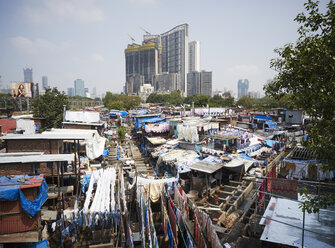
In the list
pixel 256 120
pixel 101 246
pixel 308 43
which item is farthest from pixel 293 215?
pixel 256 120

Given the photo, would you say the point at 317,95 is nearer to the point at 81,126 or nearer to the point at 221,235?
the point at 221,235

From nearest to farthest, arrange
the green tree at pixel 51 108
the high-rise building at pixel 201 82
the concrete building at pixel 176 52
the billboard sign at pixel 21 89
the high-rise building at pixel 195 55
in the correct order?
1. the green tree at pixel 51 108
2. the billboard sign at pixel 21 89
3. the high-rise building at pixel 201 82
4. the concrete building at pixel 176 52
5. the high-rise building at pixel 195 55

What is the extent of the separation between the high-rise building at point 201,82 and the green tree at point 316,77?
132 meters

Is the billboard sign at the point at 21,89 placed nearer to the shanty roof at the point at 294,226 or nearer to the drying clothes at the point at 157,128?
the drying clothes at the point at 157,128

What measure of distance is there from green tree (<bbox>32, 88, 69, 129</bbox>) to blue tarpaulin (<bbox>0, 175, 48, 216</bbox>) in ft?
64.9

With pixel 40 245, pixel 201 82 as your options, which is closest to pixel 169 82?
pixel 201 82

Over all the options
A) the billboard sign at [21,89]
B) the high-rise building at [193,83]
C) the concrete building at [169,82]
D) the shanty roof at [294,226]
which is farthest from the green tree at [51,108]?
the concrete building at [169,82]

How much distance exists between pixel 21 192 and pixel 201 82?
137 meters

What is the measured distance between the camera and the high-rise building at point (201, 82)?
13688 cm

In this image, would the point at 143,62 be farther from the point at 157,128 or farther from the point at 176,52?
the point at 157,128

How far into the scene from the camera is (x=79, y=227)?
8148mm

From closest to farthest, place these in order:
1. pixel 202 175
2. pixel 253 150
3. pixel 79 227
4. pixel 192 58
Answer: pixel 79 227 → pixel 202 175 → pixel 253 150 → pixel 192 58

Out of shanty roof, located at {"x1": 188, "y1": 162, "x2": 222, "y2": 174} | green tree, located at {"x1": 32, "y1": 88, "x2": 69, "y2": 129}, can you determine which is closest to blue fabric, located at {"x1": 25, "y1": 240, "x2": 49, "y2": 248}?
shanty roof, located at {"x1": 188, "y1": 162, "x2": 222, "y2": 174}

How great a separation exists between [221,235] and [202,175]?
507 cm
